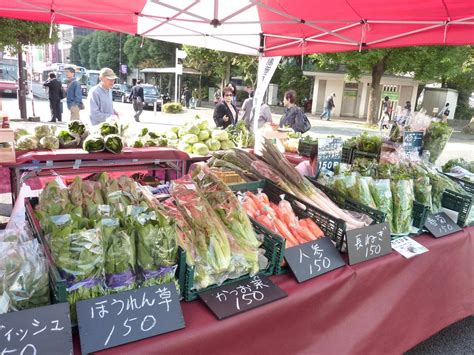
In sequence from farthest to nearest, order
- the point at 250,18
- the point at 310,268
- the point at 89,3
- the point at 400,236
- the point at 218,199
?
1. the point at 250,18
2. the point at 89,3
3. the point at 400,236
4. the point at 218,199
5. the point at 310,268

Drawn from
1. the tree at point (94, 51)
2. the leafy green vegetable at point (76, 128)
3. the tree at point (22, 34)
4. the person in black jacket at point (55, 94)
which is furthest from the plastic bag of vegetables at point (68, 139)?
→ the tree at point (94, 51)

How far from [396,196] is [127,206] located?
5.27 ft

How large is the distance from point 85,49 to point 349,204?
70049mm

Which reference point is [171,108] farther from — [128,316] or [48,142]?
[128,316]

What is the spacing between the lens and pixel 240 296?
4.74ft

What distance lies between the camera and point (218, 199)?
69.9 inches

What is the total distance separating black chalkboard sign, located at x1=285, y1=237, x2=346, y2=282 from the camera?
1.63 meters

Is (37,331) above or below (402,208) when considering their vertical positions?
below

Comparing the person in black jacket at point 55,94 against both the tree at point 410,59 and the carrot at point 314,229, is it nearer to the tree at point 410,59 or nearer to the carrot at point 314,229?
the carrot at point 314,229

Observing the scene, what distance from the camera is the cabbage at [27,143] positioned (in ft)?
13.0

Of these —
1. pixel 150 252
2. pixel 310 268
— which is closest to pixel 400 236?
pixel 310 268

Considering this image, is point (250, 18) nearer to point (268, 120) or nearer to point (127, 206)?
point (268, 120)

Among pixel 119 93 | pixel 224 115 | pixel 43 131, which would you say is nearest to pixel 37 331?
pixel 43 131

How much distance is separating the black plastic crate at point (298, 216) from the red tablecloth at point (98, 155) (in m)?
2.47
